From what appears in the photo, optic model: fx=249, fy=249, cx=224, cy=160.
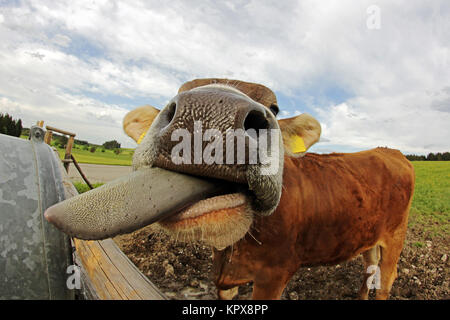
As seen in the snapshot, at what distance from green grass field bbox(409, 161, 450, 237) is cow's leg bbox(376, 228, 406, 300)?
517 cm

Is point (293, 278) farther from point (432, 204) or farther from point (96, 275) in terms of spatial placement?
point (432, 204)

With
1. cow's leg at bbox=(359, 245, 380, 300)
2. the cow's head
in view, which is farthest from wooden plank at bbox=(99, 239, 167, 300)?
cow's leg at bbox=(359, 245, 380, 300)

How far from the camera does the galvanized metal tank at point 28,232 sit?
107cm

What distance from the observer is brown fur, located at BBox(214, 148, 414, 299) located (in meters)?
2.21

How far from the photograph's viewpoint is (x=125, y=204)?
953mm

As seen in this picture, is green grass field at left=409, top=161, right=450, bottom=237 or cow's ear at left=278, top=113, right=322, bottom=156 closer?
cow's ear at left=278, top=113, right=322, bottom=156

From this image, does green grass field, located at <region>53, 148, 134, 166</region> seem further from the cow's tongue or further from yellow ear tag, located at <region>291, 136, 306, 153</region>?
the cow's tongue

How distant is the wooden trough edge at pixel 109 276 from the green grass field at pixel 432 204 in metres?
9.08

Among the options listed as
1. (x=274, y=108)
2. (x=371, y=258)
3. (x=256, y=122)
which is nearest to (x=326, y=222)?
(x=274, y=108)

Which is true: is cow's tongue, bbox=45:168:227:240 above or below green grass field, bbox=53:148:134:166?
below

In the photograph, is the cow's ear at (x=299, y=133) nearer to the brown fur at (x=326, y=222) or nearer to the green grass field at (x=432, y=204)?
the brown fur at (x=326, y=222)
